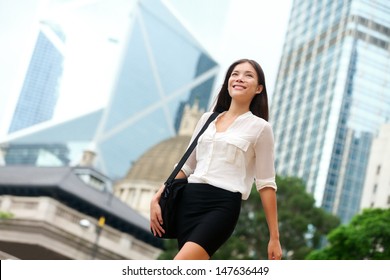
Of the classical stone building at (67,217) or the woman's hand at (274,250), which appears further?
the classical stone building at (67,217)

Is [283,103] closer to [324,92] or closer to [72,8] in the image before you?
[324,92]

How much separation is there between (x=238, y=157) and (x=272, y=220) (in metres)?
0.22

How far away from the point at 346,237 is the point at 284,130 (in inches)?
2506

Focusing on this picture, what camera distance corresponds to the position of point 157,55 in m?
102

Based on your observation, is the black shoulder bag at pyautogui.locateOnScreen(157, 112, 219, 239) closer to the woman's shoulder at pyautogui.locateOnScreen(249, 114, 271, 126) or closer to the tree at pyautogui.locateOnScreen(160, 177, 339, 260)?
the woman's shoulder at pyautogui.locateOnScreen(249, 114, 271, 126)

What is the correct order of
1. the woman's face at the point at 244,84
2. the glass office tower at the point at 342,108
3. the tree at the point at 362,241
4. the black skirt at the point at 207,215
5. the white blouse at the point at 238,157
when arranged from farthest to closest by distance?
1. the glass office tower at the point at 342,108
2. the tree at the point at 362,241
3. the woman's face at the point at 244,84
4. the white blouse at the point at 238,157
5. the black skirt at the point at 207,215

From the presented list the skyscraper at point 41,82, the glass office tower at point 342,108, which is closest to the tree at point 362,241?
the glass office tower at point 342,108

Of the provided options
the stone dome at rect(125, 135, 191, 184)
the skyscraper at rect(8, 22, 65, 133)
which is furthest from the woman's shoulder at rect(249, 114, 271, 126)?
the skyscraper at rect(8, 22, 65, 133)

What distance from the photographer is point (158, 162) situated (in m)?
63.2

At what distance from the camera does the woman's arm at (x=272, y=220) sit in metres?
2.29

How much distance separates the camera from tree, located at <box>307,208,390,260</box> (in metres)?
19.3

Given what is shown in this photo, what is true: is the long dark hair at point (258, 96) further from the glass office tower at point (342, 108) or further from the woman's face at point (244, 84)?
the glass office tower at point (342, 108)

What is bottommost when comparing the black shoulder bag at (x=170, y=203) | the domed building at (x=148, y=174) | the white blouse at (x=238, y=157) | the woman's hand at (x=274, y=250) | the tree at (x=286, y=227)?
the woman's hand at (x=274, y=250)

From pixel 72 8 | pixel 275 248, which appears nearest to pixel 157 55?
pixel 72 8
